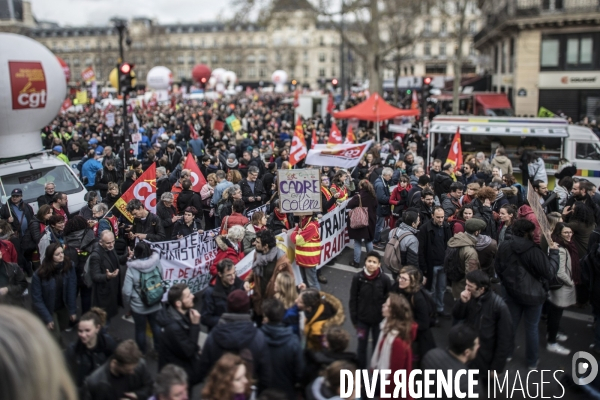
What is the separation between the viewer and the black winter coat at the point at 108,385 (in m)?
3.95

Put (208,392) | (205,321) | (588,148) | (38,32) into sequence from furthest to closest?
(38,32), (588,148), (205,321), (208,392)

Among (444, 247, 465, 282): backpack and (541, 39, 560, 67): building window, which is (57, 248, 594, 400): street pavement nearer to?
(444, 247, 465, 282): backpack

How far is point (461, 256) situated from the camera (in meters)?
6.36

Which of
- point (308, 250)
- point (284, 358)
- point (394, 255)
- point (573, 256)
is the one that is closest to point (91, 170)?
point (308, 250)

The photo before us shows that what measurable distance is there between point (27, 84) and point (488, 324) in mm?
9916

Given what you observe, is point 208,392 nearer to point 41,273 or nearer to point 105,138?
point 41,273

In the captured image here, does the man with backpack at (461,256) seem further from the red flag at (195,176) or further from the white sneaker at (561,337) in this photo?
the red flag at (195,176)

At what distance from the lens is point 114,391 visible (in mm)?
4016

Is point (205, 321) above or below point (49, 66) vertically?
below

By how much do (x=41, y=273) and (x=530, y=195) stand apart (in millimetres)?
5707

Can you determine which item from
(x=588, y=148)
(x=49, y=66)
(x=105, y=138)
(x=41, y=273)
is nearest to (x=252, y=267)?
(x=41, y=273)

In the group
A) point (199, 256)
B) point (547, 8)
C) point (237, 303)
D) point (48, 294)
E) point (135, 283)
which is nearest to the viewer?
point (237, 303)

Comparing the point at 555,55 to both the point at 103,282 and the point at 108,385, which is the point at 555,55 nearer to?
the point at 103,282

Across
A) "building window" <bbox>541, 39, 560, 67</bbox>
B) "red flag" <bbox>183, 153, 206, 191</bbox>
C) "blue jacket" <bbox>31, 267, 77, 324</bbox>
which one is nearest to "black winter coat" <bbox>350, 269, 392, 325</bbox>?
"blue jacket" <bbox>31, 267, 77, 324</bbox>
